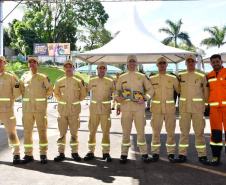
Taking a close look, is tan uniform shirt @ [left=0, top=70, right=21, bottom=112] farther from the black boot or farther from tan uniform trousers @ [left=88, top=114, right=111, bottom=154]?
the black boot

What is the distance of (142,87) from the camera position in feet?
17.5

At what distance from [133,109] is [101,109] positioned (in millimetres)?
698

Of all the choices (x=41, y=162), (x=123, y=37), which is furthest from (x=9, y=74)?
(x=123, y=37)

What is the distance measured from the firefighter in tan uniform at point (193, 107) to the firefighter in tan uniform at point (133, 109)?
0.69 m

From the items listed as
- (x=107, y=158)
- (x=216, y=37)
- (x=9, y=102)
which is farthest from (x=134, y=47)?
(x=216, y=37)

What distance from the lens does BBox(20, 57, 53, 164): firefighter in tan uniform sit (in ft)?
16.8

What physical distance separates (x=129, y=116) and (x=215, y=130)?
1726mm

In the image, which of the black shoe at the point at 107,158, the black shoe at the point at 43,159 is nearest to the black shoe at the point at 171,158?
the black shoe at the point at 107,158

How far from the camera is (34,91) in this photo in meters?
5.14

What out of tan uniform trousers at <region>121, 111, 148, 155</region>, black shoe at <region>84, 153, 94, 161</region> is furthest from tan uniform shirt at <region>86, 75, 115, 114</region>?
black shoe at <region>84, 153, 94, 161</region>

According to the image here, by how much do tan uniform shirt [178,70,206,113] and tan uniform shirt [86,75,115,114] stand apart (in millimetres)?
1543

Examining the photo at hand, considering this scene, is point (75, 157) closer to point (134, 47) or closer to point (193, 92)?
point (193, 92)

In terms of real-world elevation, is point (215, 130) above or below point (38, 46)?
below

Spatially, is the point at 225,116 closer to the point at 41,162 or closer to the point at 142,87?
the point at 142,87
